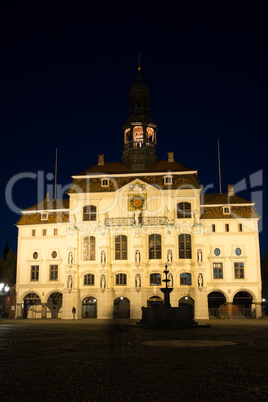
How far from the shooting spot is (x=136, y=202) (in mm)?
57250

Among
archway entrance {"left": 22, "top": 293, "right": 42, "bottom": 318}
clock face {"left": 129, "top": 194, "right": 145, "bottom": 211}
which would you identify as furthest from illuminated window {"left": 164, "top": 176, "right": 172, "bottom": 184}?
archway entrance {"left": 22, "top": 293, "right": 42, "bottom": 318}

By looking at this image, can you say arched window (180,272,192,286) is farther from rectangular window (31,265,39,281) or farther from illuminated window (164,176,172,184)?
rectangular window (31,265,39,281)

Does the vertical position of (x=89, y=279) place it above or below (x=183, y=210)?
below

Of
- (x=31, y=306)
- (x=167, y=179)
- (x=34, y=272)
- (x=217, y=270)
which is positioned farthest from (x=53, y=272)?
(x=217, y=270)

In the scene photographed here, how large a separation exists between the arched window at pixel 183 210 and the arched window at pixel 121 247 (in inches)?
293

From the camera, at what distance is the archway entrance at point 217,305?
56.8 meters

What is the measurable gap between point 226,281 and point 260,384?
45721 millimetres

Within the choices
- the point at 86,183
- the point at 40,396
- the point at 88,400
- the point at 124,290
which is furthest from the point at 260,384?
the point at 86,183

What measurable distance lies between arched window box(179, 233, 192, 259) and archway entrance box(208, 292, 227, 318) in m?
6.44

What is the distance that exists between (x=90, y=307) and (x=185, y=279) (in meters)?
13.5

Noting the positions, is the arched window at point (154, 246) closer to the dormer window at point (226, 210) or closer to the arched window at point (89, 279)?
the arched window at point (89, 279)

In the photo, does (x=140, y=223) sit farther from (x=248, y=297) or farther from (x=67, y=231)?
(x=248, y=297)

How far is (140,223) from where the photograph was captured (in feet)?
185

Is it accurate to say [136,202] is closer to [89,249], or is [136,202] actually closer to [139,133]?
[89,249]
